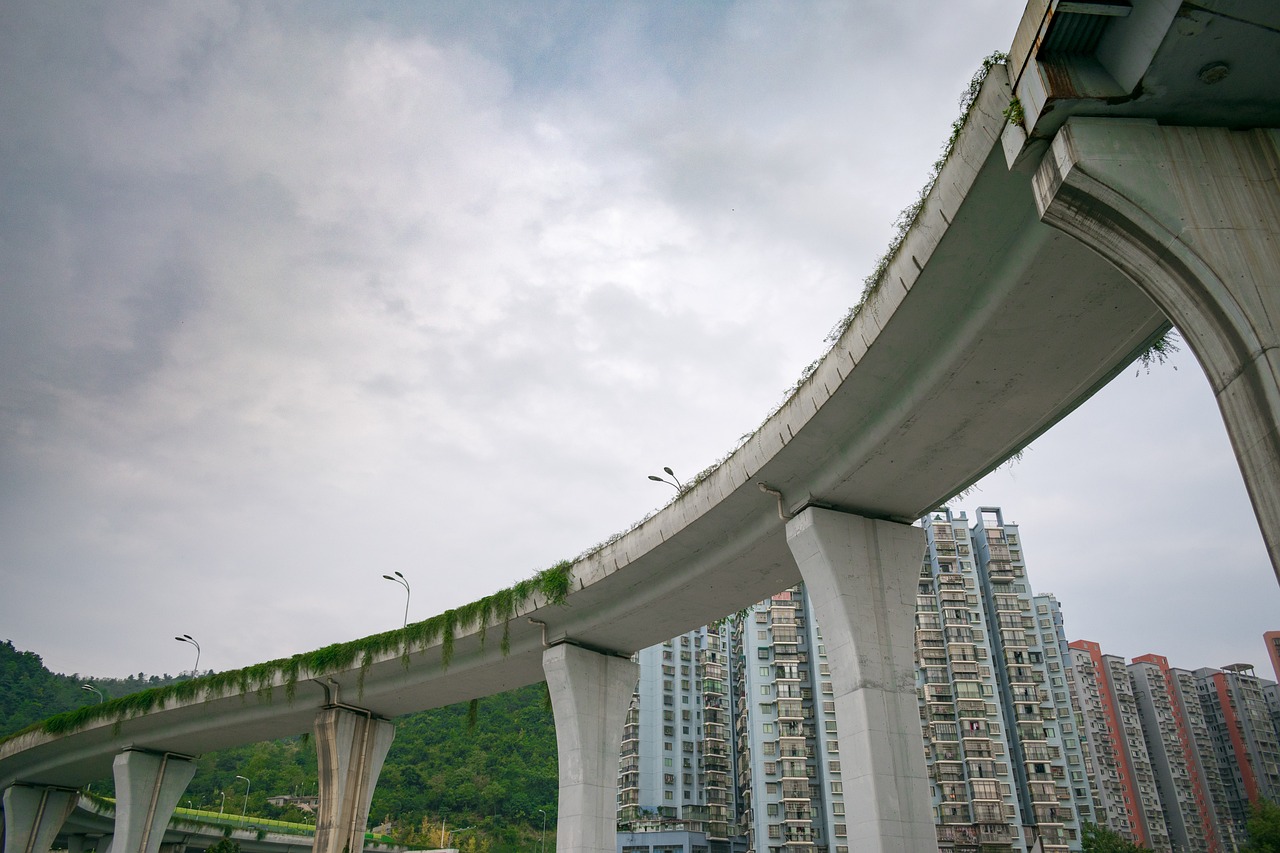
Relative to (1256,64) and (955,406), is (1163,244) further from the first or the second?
(955,406)

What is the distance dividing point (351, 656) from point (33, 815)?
28.6 m

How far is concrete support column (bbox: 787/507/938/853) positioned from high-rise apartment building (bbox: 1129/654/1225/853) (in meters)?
92.7

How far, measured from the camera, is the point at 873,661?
15906mm

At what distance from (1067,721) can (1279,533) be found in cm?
6873

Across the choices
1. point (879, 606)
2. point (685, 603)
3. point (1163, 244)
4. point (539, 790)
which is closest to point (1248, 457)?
point (1163, 244)

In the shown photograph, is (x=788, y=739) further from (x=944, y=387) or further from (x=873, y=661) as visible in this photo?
(x=944, y=387)

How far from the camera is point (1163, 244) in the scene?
8.19m

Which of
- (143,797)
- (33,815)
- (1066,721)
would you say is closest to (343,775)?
(143,797)

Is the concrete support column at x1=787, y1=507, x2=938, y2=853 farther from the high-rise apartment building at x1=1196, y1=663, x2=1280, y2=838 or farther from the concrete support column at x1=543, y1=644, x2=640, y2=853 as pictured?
the high-rise apartment building at x1=1196, y1=663, x2=1280, y2=838

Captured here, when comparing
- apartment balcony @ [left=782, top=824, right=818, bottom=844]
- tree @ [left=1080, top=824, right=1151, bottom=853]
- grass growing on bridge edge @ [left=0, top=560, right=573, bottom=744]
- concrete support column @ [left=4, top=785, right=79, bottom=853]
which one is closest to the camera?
grass growing on bridge edge @ [left=0, top=560, right=573, bottom=744]

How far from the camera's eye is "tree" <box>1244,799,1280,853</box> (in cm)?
5044

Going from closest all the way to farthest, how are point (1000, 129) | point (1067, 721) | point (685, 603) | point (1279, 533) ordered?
point (1279, 533)
point (1000, 129)
point (685, 603)
point (1067, 721)

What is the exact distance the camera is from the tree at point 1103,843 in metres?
56.4

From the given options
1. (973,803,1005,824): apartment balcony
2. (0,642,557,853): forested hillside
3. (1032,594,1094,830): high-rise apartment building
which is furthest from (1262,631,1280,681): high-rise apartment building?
(0,642,557,853): forested hillside
